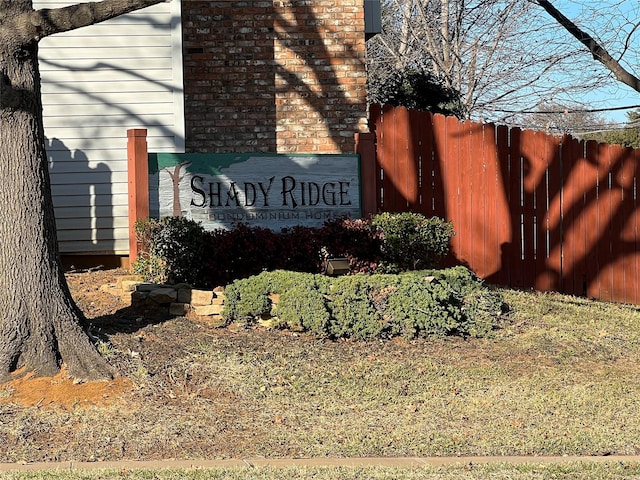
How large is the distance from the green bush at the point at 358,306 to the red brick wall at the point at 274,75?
457 centimetres

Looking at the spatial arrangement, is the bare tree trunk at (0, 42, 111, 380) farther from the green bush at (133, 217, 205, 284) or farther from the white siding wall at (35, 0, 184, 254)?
the white siding wall at (35, 0, 184, 254)

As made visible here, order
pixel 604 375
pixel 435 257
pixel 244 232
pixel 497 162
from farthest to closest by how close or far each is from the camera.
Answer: pixel 497 162 → pixel 435 257 → pixel 244 232 → pixel 604 375

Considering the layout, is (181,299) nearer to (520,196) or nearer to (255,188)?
(255,188)

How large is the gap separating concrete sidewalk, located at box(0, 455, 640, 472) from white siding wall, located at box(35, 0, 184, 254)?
6.09 meters

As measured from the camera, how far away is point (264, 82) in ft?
42.8

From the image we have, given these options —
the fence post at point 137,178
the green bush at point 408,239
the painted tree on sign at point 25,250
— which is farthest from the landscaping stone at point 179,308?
the green bush at point 408,239

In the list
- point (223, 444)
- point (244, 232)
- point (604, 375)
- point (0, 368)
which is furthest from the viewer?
point (244, 232)

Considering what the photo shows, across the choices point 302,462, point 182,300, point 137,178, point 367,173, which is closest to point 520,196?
point 367,173

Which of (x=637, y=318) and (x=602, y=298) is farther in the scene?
(x=602, y=298)

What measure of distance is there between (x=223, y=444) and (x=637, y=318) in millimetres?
6160

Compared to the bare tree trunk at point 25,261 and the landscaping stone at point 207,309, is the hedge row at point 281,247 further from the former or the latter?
the bare tree trunk at point 25,261

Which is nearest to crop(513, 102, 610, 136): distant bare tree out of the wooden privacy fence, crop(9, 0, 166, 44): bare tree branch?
the wooden privacy fence

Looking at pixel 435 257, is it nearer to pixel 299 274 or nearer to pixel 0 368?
pixel 299 274

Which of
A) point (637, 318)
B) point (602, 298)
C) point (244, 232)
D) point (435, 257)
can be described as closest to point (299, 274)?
point (244, 232)
